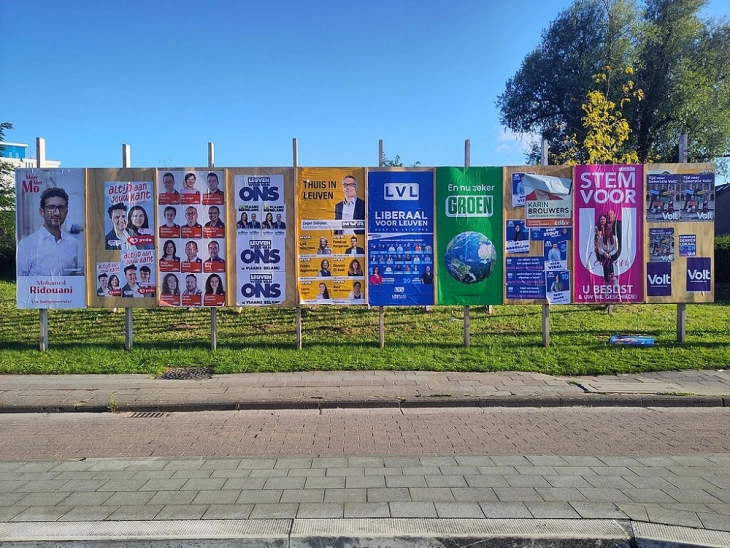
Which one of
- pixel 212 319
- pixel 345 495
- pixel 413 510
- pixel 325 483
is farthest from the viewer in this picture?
pixel 212 319

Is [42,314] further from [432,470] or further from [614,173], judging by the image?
[614,173]

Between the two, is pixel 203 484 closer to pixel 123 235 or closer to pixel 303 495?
pixel 303 495

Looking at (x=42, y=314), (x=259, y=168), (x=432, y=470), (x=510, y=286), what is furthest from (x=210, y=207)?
(x=432, y=470)

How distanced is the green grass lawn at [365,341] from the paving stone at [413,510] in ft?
17.6

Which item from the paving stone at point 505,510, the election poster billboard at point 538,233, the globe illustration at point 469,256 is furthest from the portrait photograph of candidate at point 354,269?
the paving stone at point 505,510

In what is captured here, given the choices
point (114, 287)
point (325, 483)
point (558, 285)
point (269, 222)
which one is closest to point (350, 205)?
point (269, 222)

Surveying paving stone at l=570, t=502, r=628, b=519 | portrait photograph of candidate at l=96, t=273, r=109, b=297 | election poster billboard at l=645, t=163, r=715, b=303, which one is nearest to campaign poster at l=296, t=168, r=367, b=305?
portrait photograph of candidate at l=96, t=273, r=109, b=297


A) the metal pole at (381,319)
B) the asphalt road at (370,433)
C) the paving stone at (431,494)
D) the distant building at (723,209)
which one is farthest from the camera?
the distant building at (723,209)

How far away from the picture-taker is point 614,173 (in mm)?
11023

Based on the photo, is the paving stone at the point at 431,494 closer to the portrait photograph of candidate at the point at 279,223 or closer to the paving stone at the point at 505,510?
the paving stone at the point at 505,510

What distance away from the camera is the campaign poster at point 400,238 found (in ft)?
35.8

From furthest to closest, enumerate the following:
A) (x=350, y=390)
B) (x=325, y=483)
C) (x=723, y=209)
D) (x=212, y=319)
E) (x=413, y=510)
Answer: (x=723, y=209)
(x=212, y=319)
(x=350, y=390)
(x=325, y=483)
(x=413, y=510)

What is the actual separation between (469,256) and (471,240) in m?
0.33

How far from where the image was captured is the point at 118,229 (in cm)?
1102
